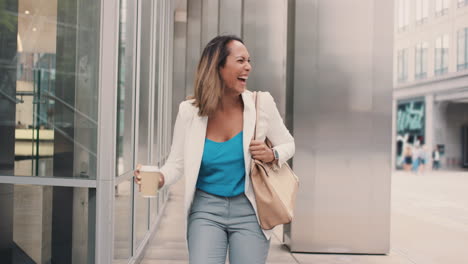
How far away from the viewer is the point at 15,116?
4.19 metres

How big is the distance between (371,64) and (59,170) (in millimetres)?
4310

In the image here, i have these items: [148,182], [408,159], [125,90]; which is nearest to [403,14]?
[408,159]

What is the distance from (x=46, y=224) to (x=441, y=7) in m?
35.9

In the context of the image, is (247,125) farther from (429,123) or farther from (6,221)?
(429,123)

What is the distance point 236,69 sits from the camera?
2.58m

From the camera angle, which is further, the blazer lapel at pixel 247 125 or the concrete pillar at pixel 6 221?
the concrete pillar at pixel 6 221

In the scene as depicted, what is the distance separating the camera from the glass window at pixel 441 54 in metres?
34.3

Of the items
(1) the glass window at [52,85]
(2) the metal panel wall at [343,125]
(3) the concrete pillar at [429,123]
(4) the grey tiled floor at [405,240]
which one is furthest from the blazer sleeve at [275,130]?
(3) the concrete pillar at [429,123]

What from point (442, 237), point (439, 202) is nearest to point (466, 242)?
point (442, 237)

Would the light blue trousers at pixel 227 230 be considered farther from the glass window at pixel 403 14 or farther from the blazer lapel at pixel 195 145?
the glass window at pixel 403 14

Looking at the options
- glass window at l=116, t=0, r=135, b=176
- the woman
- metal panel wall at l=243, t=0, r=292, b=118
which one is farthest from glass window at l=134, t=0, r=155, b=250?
the woman

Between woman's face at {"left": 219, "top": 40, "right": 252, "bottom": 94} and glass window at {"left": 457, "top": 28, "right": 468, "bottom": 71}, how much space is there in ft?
108

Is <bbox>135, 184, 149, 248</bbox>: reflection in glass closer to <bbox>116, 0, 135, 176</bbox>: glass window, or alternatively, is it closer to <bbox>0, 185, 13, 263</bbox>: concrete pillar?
<bbox>116, 0, 135, 176</bbox>: glass window

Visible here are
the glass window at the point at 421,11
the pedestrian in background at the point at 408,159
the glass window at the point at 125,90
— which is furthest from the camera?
the glass window at the point at 421,11
